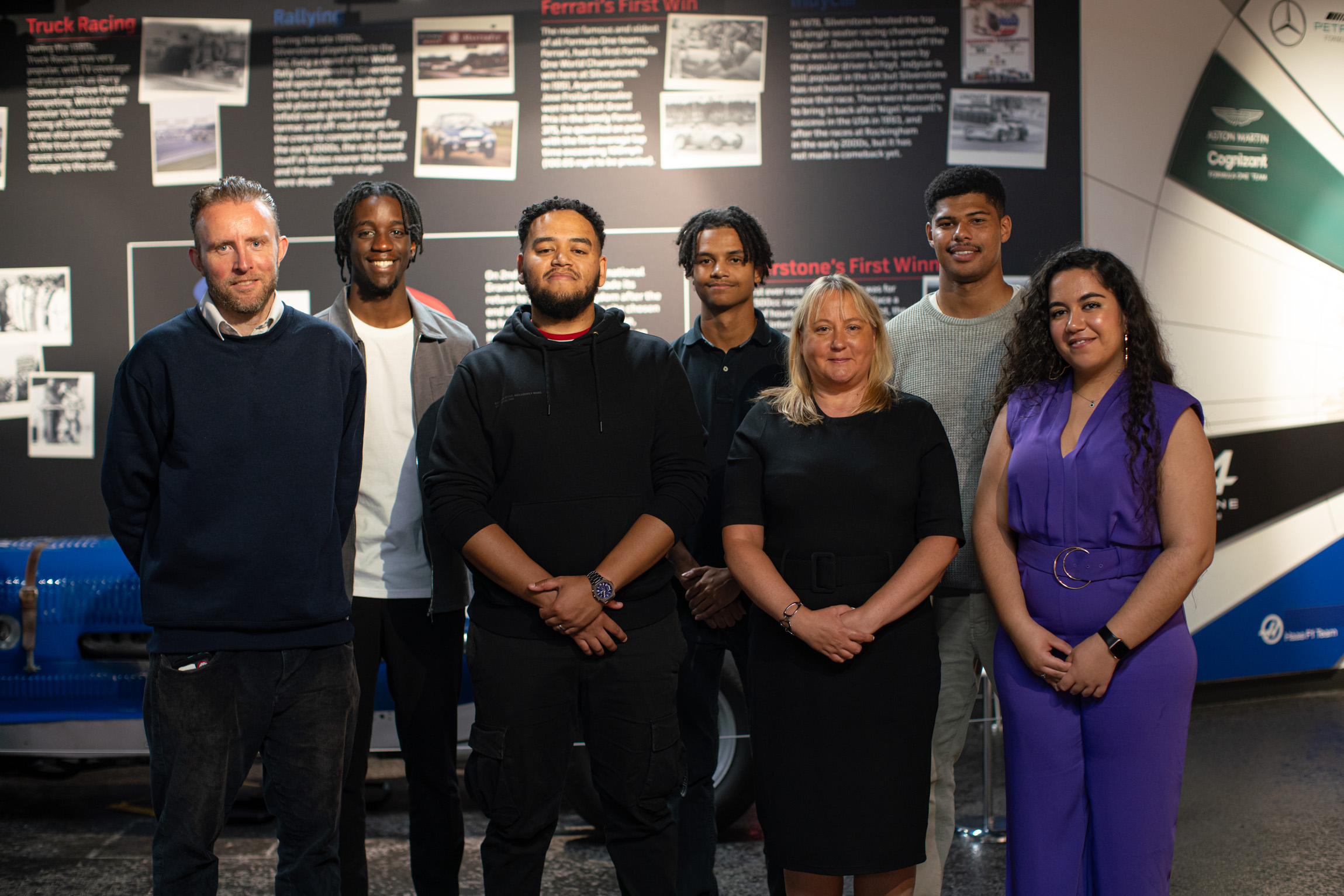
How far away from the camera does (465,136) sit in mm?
3891

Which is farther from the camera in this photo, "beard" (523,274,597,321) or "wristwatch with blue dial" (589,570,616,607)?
"beard" (523,274,597,321)

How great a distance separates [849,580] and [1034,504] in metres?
0.42

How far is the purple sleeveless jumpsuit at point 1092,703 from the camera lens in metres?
1.82

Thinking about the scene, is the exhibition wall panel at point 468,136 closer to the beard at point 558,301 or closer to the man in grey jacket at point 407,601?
the man in grey jacket at point 407,601

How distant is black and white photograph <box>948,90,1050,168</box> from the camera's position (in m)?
3.94

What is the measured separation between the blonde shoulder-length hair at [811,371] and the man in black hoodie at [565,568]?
250 mm

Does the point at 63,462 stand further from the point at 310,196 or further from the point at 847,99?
the point at 847,99

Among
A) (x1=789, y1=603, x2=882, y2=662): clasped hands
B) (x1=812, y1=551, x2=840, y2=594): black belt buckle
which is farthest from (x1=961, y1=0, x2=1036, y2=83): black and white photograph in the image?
(x1=789, y1=603, x2=882, y2=662): clasped hands

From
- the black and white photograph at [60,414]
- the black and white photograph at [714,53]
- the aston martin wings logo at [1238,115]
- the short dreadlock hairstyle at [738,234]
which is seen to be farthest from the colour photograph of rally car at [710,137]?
the black and white photograph at [60,414]

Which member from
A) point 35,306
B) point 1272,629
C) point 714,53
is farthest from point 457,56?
point 1272,629

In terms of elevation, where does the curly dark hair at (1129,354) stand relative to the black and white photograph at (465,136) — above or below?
below

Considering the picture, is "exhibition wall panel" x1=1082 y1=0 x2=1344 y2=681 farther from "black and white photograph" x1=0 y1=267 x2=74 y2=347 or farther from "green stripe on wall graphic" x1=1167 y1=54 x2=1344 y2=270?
"black and white photograph" x1=0 y1=267 x2=74 y2=347

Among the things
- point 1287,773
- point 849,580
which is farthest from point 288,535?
point 1287,773

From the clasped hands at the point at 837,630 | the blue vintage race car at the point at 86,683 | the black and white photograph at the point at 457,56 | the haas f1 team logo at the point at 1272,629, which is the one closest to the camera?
the clasped hands at the point at 837,630
